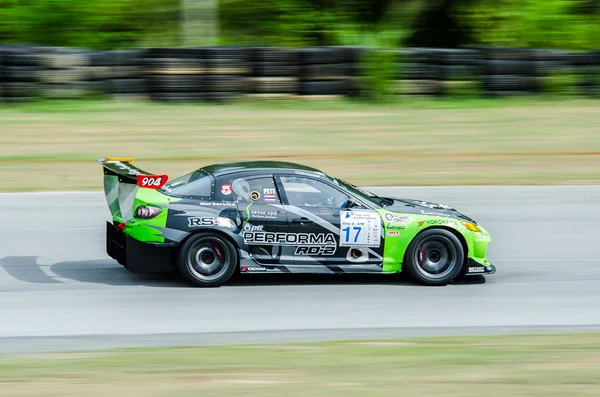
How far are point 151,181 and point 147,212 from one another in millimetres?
300

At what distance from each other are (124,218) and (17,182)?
6151 mm

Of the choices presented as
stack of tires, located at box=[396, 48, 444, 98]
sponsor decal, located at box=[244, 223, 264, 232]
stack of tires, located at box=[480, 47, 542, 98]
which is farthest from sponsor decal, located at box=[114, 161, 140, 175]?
stack of tires, located at box=[480, 47, 542, 98]

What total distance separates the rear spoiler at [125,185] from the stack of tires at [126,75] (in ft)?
34.3

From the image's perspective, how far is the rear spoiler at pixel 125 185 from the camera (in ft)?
29.6

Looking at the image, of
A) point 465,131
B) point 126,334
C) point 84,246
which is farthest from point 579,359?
point 465,131

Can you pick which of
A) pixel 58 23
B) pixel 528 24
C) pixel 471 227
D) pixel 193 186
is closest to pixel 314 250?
pixel 193 186

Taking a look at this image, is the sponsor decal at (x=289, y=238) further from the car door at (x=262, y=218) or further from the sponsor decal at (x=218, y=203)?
the sponsor decal at (x=218, y=203)

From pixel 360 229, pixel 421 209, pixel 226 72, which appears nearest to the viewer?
pixel 360 229

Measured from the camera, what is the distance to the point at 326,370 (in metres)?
6.29

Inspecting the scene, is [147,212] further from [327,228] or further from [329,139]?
[329,139]

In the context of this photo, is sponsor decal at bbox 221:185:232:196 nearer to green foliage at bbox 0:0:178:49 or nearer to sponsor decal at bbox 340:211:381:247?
sponsor decal at bbox 340:211:381:247

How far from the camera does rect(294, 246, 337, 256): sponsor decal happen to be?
30.0 ft

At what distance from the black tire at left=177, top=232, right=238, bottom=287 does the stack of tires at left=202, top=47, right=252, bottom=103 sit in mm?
10804

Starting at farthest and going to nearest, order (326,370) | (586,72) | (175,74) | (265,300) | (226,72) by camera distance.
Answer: (586,72) < (226,72) < (175,74) < (265,300) < (326,370)
